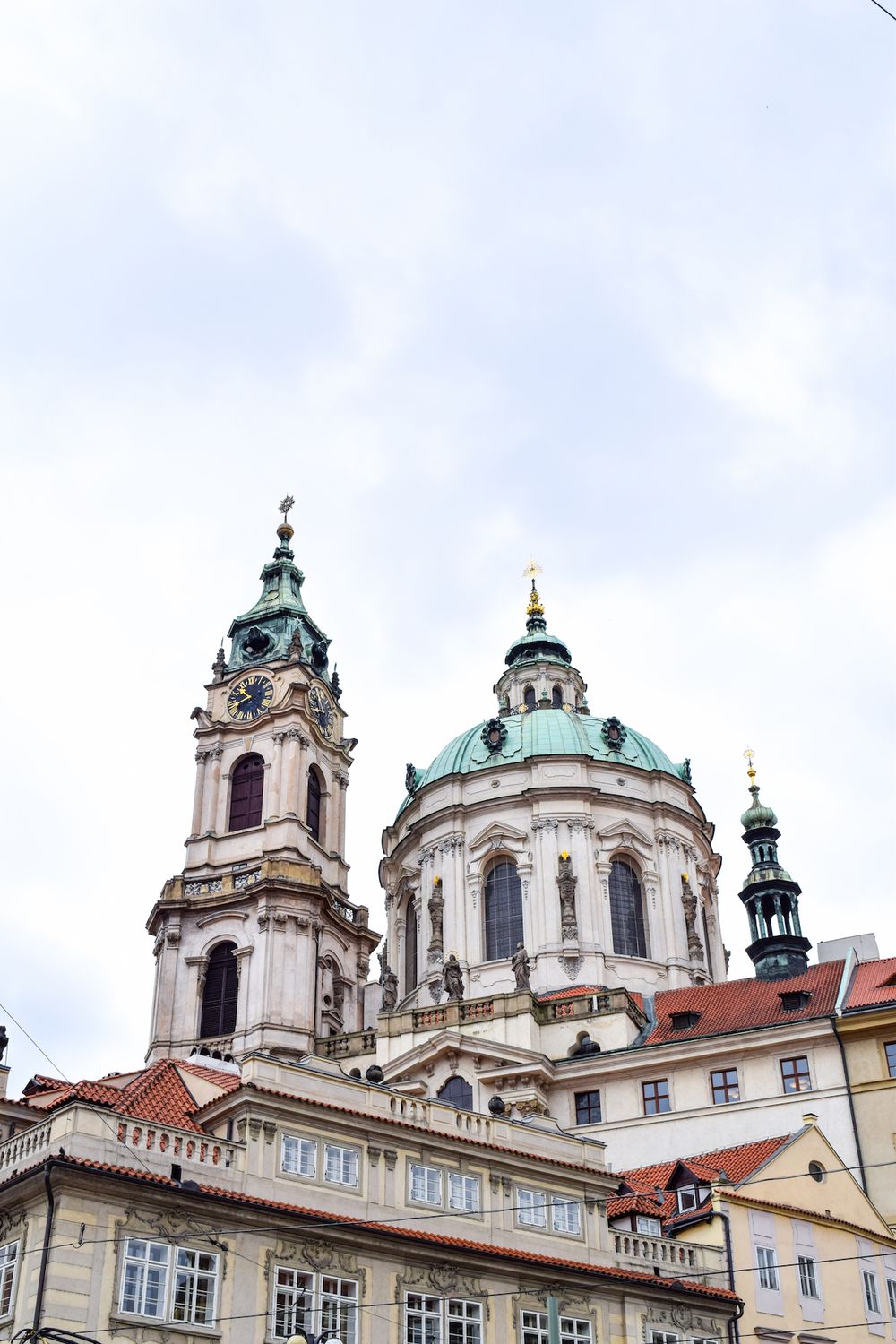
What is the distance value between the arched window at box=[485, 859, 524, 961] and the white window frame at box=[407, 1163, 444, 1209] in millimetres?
29480

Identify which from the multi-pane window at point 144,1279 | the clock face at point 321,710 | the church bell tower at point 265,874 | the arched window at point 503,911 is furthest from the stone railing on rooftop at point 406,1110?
the clock face at point 321,710

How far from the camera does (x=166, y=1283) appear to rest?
26047 mm

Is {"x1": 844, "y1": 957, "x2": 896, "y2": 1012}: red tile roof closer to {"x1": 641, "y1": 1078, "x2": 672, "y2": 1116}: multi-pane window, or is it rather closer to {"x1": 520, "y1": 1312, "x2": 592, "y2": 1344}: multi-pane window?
{"x1": 641, "y1": 1078, "x2": 672, "y2": 1116}: multi-pane window

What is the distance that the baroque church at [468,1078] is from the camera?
2714 centimetres

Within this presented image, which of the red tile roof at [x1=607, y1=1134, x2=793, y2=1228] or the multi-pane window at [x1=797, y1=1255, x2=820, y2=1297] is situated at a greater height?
the red tile roof at [x1=607, y1=1134, x2=793, y2=1228]

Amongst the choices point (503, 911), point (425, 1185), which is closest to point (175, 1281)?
point (425, 1185)

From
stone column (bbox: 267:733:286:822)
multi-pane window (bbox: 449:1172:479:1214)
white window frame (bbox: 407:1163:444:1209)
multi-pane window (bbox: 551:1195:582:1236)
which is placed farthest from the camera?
stone column (bbox: 267:733:286:822)

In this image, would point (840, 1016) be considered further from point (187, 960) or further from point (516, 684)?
point (516, 684)

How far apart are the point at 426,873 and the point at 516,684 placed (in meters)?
13.0

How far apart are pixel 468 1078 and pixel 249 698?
72.4 feet

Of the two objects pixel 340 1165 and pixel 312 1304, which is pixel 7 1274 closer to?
pixel 312 1304

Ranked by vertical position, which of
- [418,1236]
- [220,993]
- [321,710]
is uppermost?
[321,710]

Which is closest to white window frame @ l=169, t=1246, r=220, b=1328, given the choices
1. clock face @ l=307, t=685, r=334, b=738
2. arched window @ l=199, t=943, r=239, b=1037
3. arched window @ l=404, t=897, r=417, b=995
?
arched window @ l=199, t=943, r=239, b=1037

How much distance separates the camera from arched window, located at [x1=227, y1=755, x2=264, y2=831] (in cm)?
6412
